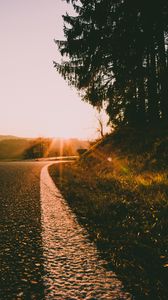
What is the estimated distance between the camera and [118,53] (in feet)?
41.6

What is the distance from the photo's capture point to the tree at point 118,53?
12375 mm

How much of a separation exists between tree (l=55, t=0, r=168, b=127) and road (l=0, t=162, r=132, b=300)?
34.0 feet

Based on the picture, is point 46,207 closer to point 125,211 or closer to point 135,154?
point 125,211

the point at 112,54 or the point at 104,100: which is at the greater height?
the point at 112,54

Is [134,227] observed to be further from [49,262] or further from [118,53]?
[118,53]

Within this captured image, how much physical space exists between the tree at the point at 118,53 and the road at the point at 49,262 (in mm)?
10372

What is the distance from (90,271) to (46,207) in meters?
2.63

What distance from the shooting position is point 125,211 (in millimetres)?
4199

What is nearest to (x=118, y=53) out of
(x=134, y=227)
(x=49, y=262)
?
(x=134, y=227)

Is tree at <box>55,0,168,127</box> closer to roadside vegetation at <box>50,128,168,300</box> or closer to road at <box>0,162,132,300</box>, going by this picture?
roadside vegetation at <box>50,128,168,300</box>

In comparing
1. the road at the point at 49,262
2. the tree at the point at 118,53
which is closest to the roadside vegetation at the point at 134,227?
the road at the point at 49,262

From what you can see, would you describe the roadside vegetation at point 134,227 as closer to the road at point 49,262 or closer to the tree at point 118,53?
the road at point 49,262

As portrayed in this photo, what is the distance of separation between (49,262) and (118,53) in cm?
1185

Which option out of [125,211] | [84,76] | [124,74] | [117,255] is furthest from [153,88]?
[117,255]
